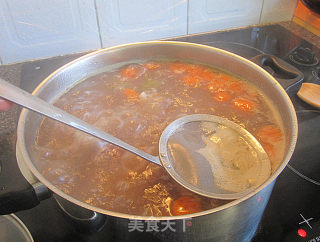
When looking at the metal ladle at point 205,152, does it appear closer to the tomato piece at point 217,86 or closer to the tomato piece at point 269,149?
the tomato piece at point 269,149

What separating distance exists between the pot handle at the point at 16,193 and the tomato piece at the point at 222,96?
25.6 inches

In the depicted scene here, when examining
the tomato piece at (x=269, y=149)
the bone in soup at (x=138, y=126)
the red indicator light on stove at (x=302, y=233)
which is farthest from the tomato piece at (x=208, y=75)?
the red indicator light on stove at (x=302, y=233)

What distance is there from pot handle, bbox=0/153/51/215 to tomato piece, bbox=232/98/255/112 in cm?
67

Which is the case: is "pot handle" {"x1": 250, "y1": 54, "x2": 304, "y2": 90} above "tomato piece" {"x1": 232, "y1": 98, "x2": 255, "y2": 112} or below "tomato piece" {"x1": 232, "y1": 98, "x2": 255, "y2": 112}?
above

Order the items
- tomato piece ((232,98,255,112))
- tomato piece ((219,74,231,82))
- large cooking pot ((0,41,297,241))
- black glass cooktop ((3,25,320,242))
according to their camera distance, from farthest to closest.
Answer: tomato piece ((219,74,231,82)) < tomato piece ((232,98,255,112)) < black glass cooktop ((3,25,320,242)) < large cooking pot ((0,41,297,241))

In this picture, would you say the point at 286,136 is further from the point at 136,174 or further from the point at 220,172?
the point at 136,174

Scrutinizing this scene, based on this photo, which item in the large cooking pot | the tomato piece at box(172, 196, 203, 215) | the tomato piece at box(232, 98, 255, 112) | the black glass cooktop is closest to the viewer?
the large cooking pot

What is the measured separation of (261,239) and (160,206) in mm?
→ 315

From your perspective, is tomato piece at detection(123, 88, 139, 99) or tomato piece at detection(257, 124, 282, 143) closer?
tomato piece at detection(257, 124, 282, 143)

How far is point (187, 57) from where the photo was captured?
1164mm

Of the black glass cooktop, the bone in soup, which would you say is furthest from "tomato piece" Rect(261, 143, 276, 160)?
the black glass cooktop

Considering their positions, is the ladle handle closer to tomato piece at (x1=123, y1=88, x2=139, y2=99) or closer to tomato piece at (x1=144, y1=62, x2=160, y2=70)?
tomato piece at (x1=123, y1=88, x2=139, y2=99)

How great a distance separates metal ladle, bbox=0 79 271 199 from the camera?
0.67 meters

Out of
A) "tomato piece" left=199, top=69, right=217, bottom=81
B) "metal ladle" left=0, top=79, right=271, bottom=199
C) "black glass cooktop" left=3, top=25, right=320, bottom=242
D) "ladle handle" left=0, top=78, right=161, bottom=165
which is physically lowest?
"black glass cooktop" left=3, top=25, right=320, bottom=242
